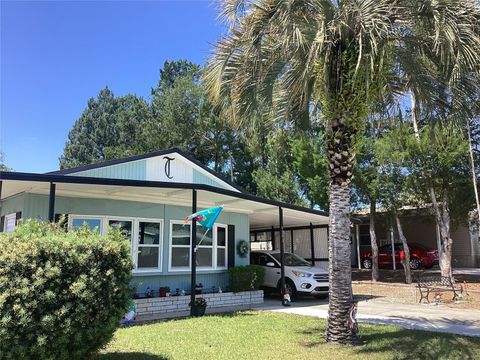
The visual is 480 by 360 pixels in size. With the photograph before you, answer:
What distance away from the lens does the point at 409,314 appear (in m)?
11.8

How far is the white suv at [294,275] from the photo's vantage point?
14914 mm

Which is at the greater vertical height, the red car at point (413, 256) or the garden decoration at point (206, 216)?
the garden decoration at point (206, 216)

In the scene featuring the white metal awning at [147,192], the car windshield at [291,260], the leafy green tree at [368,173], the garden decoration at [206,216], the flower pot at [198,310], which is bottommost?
the flower pot at [198,310]

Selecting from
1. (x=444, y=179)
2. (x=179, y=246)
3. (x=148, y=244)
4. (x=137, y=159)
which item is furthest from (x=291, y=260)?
(x=444, y=179)

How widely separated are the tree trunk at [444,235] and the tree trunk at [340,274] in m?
11.7

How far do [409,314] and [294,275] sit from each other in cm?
442

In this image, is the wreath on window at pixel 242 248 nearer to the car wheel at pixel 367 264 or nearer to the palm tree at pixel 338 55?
the palm tree at pixel 338 55

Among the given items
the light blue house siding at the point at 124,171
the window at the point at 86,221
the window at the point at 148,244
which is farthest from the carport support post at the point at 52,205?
the window at the point at 148,244

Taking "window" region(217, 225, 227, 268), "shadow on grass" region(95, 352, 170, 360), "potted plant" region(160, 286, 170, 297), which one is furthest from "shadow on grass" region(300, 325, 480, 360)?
"window" region(217, 225, 227, 268)

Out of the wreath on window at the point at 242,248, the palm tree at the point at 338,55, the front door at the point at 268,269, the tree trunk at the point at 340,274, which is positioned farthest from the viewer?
the wreath on window at the point at 242,248

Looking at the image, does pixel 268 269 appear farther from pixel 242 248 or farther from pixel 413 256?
pixel 413 256

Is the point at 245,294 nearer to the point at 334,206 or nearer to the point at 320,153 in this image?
the point at 334,206

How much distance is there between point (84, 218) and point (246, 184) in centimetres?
2025

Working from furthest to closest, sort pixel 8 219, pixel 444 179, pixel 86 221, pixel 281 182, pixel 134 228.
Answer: pixel 281 182, pixel 444 179, pixel 134 228, pixel 8 219, pixel 86 221
